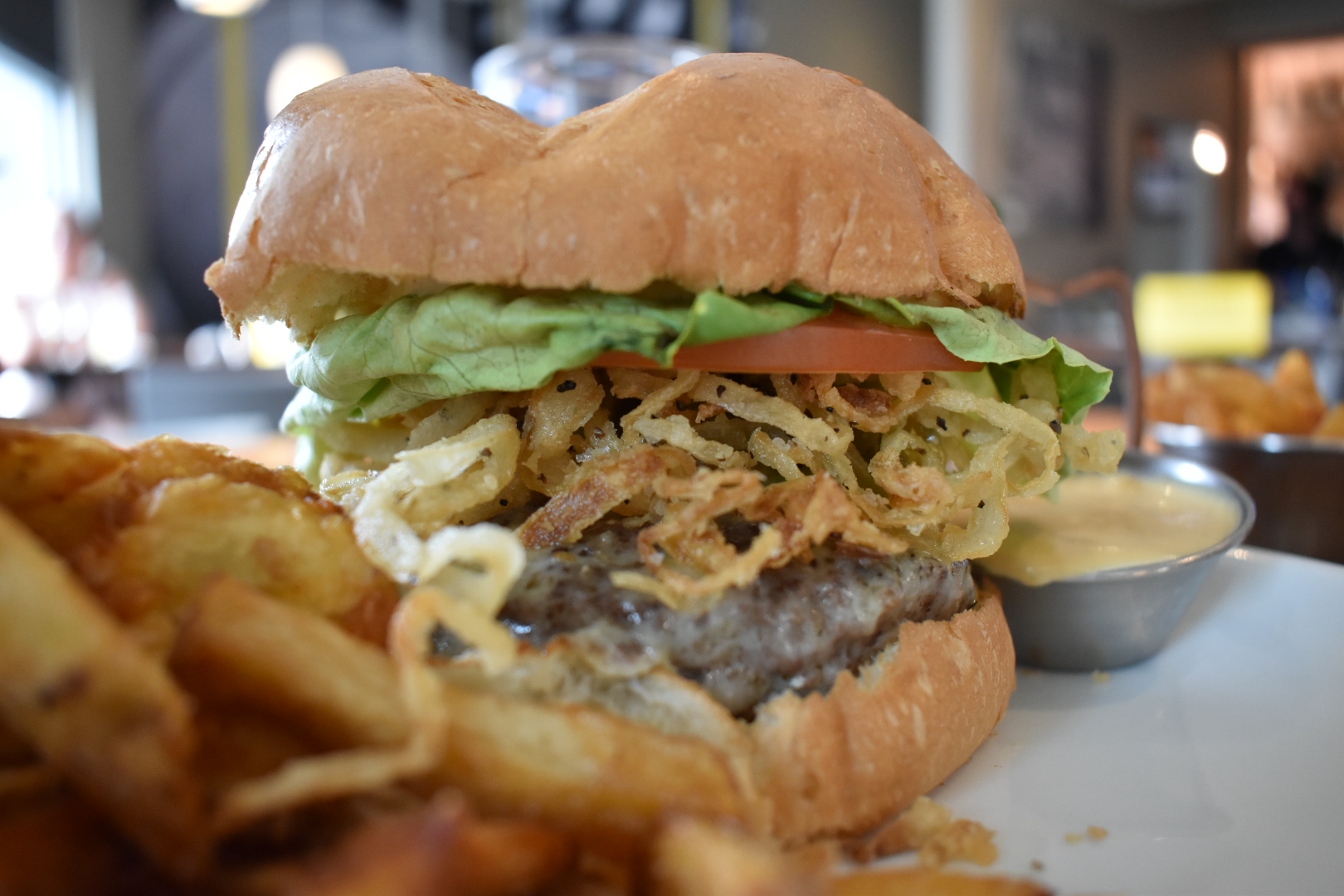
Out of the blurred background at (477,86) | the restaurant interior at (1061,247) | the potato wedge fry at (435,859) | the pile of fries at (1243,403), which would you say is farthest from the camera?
the blurred background at (477,86)

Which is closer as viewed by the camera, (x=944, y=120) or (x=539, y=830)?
(x=539, y=830)

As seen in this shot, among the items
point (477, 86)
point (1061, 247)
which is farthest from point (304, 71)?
point (1061, 247)

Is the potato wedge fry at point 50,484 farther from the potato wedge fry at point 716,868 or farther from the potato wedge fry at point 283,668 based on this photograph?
the potato wedge fry at point 716,868

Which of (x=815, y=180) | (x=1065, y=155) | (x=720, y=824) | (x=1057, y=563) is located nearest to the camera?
(x=720, y=824)

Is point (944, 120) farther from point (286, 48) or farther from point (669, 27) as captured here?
point (286, 48)

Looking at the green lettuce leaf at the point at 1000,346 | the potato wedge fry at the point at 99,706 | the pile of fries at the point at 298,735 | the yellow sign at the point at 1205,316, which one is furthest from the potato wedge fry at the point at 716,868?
the yellow sign at the point at 1205,316

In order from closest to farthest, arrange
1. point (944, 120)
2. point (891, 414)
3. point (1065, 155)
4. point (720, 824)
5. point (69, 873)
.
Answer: point (69, 873), point (720, 824), point (891, 414), point (944, 120), point (1065, 155)

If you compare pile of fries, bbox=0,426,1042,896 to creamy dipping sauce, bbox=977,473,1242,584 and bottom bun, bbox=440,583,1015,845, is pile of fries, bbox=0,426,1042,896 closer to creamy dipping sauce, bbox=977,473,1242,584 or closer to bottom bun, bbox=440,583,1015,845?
bottom bun, bbox=440,583,1015,845

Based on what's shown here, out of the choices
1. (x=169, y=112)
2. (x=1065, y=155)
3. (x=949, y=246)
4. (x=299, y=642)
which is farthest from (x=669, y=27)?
(x=299, y=642)
